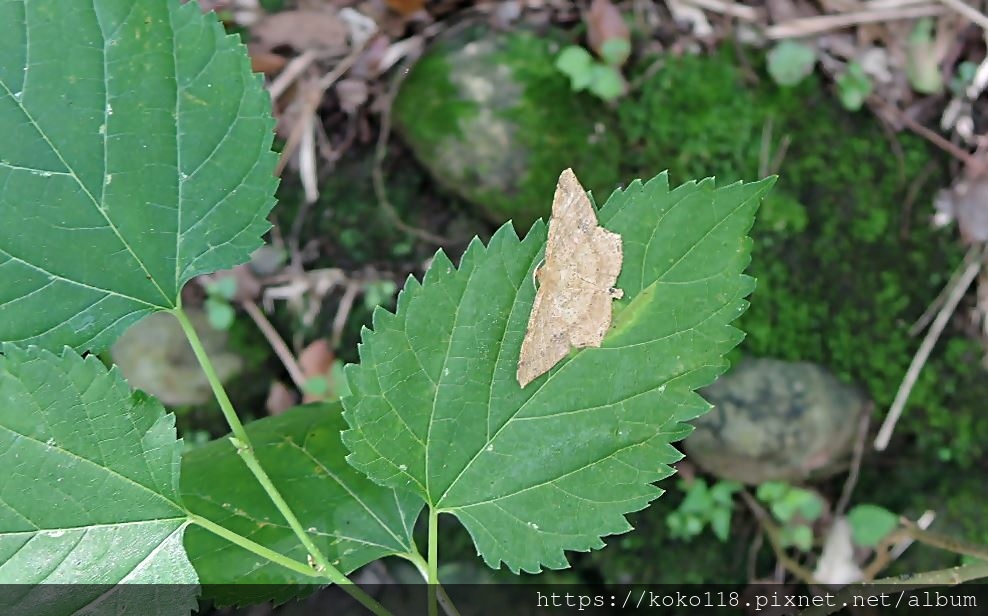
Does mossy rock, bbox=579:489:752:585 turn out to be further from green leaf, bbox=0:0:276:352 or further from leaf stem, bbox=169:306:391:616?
green leaf, bbox=0:0:276:352

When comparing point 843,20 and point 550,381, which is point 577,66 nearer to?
point 843,20

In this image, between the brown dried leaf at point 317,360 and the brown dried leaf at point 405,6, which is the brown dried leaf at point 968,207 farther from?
the brown dried leaf at point 317,360

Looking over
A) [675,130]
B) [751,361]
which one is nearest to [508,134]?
[675,130]

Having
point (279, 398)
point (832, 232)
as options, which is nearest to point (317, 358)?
point (279, 398)

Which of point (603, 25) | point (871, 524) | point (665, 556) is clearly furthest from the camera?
point (603, 25)

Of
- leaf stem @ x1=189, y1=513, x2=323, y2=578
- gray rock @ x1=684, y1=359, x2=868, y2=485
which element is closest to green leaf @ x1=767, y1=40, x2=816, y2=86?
gray rock @ x1=684, y1=359, x2=868, y2=485
